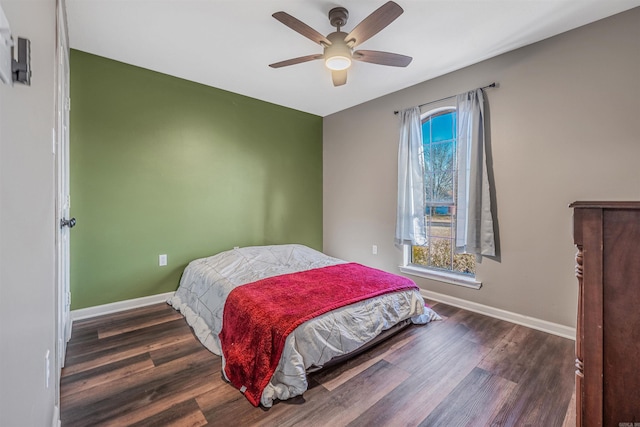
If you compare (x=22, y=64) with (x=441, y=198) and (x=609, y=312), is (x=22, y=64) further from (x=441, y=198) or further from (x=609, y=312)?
(x=441, y=198)

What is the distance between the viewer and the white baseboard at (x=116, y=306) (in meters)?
2.58

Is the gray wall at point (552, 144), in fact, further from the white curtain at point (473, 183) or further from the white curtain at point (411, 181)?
the white curtain at point (411, 181)

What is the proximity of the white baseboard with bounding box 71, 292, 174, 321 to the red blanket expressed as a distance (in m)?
1.34

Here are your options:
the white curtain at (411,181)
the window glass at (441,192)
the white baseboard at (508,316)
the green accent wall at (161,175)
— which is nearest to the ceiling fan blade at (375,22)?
the white curtain at (411,181)

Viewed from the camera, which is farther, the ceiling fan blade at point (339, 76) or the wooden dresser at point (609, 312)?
the ceiling fan blade at point (339, 76)

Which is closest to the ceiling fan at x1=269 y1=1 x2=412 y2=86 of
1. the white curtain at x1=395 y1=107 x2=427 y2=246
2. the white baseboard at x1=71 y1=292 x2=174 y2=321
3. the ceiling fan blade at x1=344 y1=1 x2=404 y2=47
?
the ceiling fan blade at x1=344 y1=1 x2=404 y2=47

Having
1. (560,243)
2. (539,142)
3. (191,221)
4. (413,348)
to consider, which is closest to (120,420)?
(413,348)

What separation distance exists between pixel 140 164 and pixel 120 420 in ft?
7.56

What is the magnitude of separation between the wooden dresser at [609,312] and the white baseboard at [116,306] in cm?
334

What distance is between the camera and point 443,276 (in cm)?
309

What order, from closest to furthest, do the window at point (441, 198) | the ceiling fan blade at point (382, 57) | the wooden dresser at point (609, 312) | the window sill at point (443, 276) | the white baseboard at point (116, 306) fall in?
the wooden dresser at point (609, 312) → the ceiling fan blade at point (382, 57) → the white baseboard at point (116, 306) → the window sill at point (443, 276) → the window at point (441, 198)

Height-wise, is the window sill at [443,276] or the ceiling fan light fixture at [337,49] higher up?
the ceiling fan light fixture at [337,49]

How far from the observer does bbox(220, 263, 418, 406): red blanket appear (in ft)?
5.43

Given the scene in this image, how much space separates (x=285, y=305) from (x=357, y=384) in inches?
25.9
